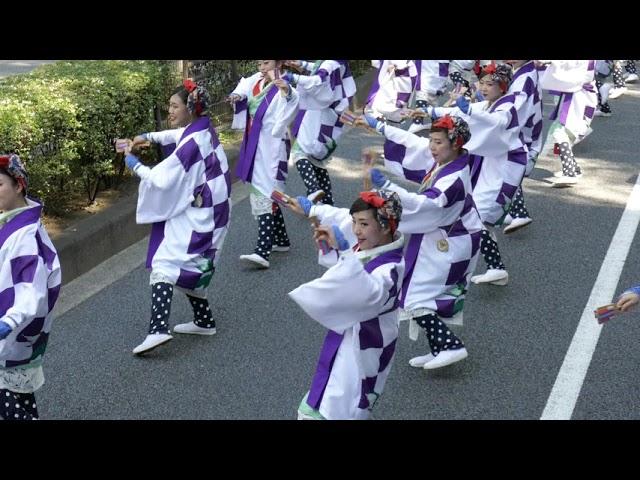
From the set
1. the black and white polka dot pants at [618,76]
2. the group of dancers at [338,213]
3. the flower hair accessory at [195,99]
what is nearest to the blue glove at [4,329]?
the group of dancers at [338,213]

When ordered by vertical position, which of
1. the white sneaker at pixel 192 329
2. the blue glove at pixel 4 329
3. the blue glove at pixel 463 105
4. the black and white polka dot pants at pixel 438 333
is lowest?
the white sneaker at pixel 192 329

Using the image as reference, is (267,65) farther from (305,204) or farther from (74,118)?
(305,204)

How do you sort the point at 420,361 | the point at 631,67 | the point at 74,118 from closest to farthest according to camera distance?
1. the point at 420,361
2. the point at 74,118
3. the point at 631,67

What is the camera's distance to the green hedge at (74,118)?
7.05 metres

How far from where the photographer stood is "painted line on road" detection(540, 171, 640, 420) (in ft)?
18.2

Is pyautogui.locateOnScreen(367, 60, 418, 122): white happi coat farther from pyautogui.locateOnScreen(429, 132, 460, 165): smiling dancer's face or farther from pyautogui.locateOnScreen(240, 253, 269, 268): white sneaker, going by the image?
pyautogui.locateOnScreen(429, 132, 460, 165): smiling dancer's face

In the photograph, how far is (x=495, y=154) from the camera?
23.9ft

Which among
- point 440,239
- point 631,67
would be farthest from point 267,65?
point 631,67

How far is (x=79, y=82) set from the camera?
8.02 metres

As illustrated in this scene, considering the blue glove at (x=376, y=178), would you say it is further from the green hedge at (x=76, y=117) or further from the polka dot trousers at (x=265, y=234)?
the green hedge at (x=76, y=117)

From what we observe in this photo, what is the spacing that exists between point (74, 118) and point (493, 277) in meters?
3.23

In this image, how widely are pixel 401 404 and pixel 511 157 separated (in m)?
2.63

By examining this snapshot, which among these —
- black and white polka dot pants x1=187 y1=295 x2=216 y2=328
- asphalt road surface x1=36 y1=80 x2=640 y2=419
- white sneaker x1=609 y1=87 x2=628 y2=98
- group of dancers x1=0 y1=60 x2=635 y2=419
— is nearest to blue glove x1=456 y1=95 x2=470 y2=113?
group of dancers x1=0 y1=60 x2=635 y2=419

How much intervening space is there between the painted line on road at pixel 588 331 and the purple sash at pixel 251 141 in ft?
8.51
